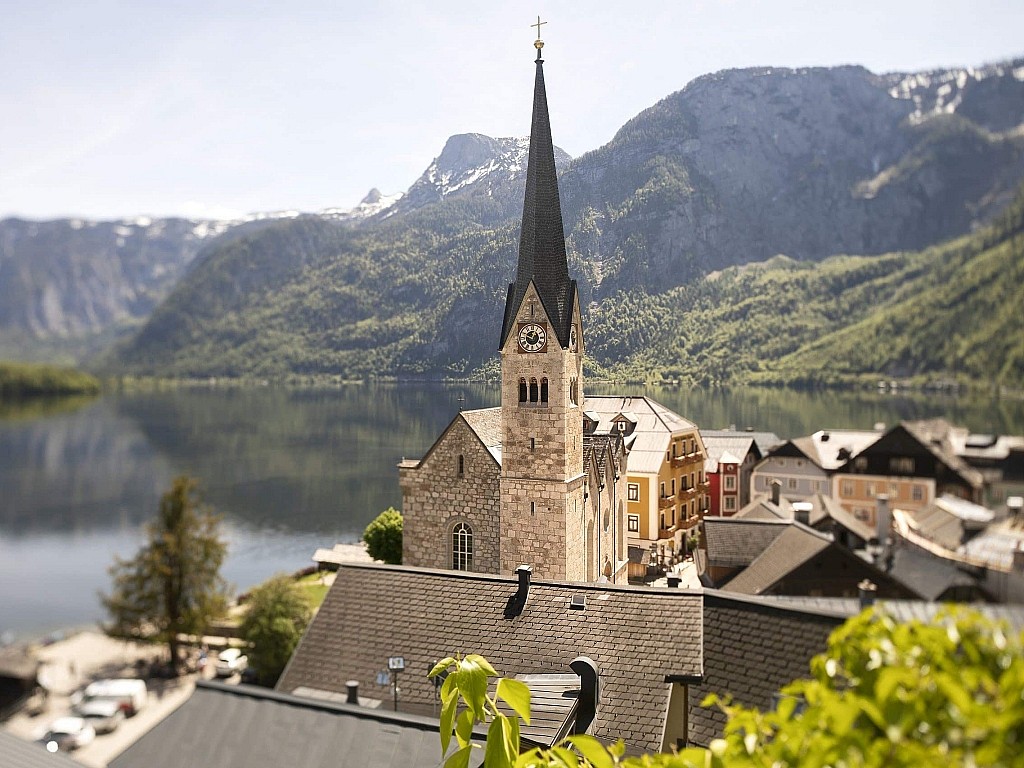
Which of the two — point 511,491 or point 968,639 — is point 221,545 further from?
point 968,639

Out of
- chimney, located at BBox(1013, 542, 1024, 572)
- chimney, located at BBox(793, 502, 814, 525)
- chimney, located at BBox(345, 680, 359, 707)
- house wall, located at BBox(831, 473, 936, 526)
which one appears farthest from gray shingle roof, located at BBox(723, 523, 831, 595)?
chimney, located at BBox(345, 680, 359, 707)

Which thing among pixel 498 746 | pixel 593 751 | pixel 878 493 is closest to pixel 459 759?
pixel 498 746

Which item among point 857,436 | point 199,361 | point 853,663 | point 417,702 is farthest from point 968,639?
point 199,361

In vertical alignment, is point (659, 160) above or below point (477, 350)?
above

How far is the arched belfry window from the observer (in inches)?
591

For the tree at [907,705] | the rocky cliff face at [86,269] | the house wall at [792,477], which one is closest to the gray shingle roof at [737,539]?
the house wall at [792,477]

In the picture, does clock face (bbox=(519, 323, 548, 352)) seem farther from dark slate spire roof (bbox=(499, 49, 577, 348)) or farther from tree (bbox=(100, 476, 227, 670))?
tree (bbox=(100, 476, 227, 670))

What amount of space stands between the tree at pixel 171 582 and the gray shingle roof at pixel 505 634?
35.5 feet

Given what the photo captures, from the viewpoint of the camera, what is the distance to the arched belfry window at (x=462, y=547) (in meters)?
15.0

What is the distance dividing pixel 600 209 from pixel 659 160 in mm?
1665

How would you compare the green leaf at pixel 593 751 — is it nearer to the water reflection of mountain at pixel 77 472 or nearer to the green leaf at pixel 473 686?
the green leaf at pixel 473 686

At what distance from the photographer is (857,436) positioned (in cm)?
666

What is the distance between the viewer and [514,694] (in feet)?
7.05

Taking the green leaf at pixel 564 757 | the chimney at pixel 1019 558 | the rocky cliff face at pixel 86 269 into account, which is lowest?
the green leaf at pixel 564 757
